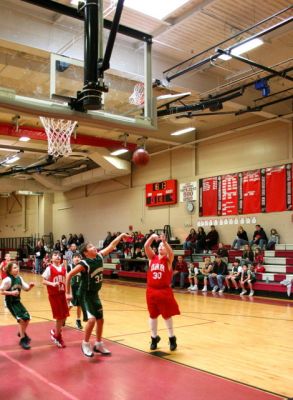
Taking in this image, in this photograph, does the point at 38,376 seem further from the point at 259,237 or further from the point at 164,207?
the point at 164,207

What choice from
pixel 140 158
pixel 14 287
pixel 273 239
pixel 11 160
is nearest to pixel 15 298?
pixel 14 287

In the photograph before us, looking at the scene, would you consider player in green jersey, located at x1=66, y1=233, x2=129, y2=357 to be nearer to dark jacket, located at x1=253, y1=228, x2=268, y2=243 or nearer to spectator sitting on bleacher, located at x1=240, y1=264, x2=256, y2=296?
spectator sitting on bleacher, located at x1=240, y1=264, x2=256, y2=296

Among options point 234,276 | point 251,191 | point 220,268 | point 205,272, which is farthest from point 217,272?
point 251,191

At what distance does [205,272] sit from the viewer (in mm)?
15172

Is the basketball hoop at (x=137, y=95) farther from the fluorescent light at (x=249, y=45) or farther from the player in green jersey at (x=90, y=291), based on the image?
the fluorescent light at (x=249, y=45)

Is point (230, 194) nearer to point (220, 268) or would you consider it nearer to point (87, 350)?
point (220, 268)

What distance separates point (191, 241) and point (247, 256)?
332 centimetres

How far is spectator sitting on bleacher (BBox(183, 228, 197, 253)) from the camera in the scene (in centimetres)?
1731

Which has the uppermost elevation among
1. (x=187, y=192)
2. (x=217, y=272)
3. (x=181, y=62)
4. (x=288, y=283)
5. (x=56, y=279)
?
(x=181, y=62)

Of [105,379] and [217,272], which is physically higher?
[217,272]

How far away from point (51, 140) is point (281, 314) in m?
7.03

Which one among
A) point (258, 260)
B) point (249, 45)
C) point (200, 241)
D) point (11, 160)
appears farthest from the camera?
point (11, 160)

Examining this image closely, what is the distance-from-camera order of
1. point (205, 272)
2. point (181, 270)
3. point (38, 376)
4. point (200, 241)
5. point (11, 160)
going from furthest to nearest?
point (11, 160), point (200, 241), point (181, 270), point (205, 272), point (38, 376)

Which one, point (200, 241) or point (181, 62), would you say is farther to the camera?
point (200, 241)
